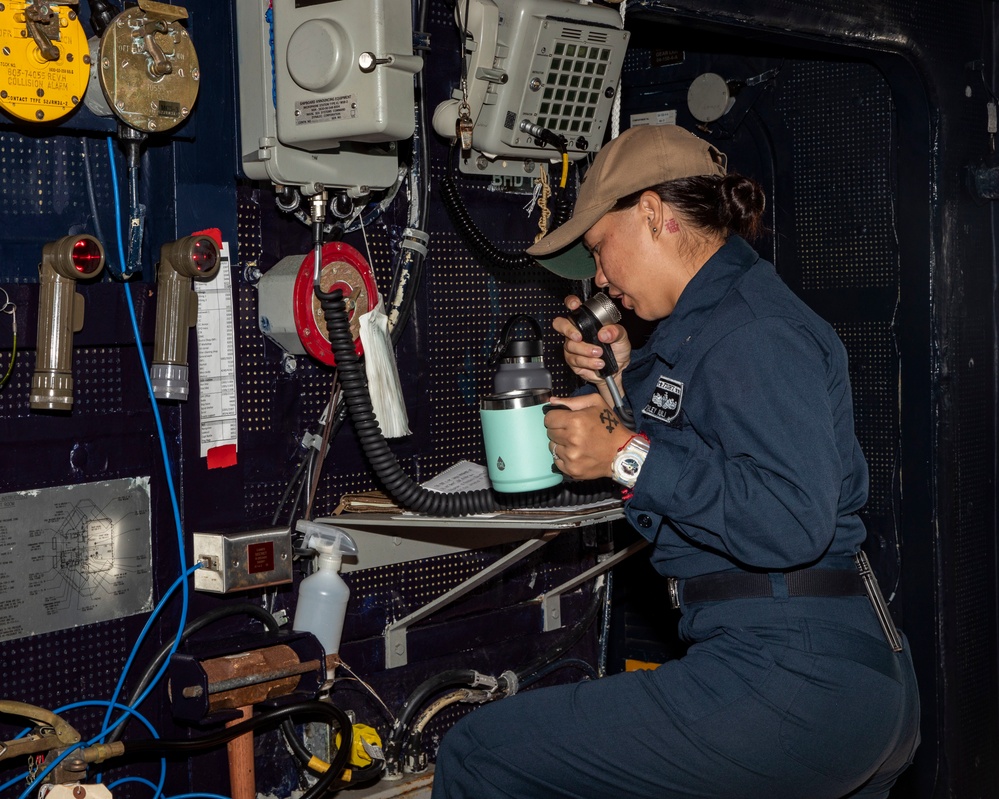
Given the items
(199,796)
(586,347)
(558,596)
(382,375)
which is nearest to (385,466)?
(382,375)

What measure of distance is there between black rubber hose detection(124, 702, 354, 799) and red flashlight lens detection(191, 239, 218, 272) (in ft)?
3.79

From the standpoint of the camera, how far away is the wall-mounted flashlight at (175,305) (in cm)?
286

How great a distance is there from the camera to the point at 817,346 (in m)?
2.35

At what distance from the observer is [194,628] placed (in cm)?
298

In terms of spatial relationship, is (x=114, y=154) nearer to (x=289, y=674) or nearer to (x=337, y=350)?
(x=337, y=350)

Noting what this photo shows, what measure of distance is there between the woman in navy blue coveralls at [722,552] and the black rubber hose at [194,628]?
82cm

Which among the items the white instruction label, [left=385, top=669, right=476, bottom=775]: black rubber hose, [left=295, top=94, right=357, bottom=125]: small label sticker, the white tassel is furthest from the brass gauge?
[left=385, top=669, right=476, bottom=775]: black rubber hose

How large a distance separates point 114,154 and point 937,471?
2833 mm

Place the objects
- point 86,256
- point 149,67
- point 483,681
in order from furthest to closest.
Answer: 1. point 483,681
2. point 149,67
3. point 86,256

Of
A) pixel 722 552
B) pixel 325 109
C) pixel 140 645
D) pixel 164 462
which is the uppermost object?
pixel 325 109

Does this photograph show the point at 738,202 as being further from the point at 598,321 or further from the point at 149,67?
the point at 149,67

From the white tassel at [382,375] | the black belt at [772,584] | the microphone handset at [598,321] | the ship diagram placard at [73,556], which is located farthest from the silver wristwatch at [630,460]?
A: the ship diagram placard at [73,556]

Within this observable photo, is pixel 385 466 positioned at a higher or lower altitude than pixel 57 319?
lower

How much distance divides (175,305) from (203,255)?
0.15 m
